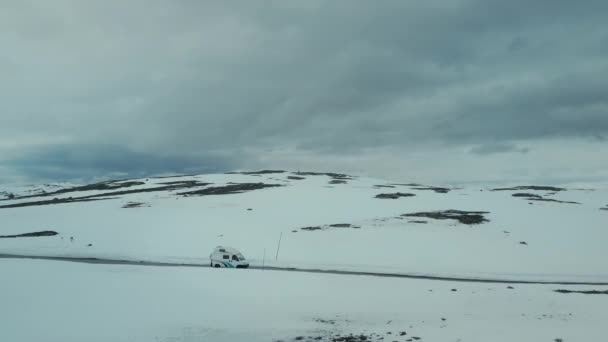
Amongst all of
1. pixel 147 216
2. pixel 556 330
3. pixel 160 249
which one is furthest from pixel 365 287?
pixel 147 216

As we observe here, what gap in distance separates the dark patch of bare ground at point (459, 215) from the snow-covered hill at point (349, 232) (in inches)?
5.8

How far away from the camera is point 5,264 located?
94.9 ft

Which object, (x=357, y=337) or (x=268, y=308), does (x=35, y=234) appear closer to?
(x=268, y=308)

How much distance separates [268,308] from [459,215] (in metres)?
47.4

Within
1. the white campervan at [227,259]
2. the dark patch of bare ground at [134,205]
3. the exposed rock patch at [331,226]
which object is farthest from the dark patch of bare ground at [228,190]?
the white campervan at [227,259]

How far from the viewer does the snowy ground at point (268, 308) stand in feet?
53.1

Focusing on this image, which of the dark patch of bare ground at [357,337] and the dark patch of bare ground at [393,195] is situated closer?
the dark patch of bare ground at [357,337]

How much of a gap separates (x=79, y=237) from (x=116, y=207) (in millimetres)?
22810

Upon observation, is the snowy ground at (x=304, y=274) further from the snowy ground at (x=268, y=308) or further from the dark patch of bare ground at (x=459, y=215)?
the dark patch of bare ground at (x=459, y=215)

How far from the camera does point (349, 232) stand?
172 feet

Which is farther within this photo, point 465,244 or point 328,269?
point 465,244

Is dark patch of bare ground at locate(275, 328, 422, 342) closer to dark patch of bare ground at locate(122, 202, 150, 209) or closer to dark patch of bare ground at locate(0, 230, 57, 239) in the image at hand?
dark patch of bare ground at locate(0, 230, 57, 239)

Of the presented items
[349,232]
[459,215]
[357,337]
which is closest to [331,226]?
[349,232]

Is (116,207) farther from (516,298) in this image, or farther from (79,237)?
(516,298)
